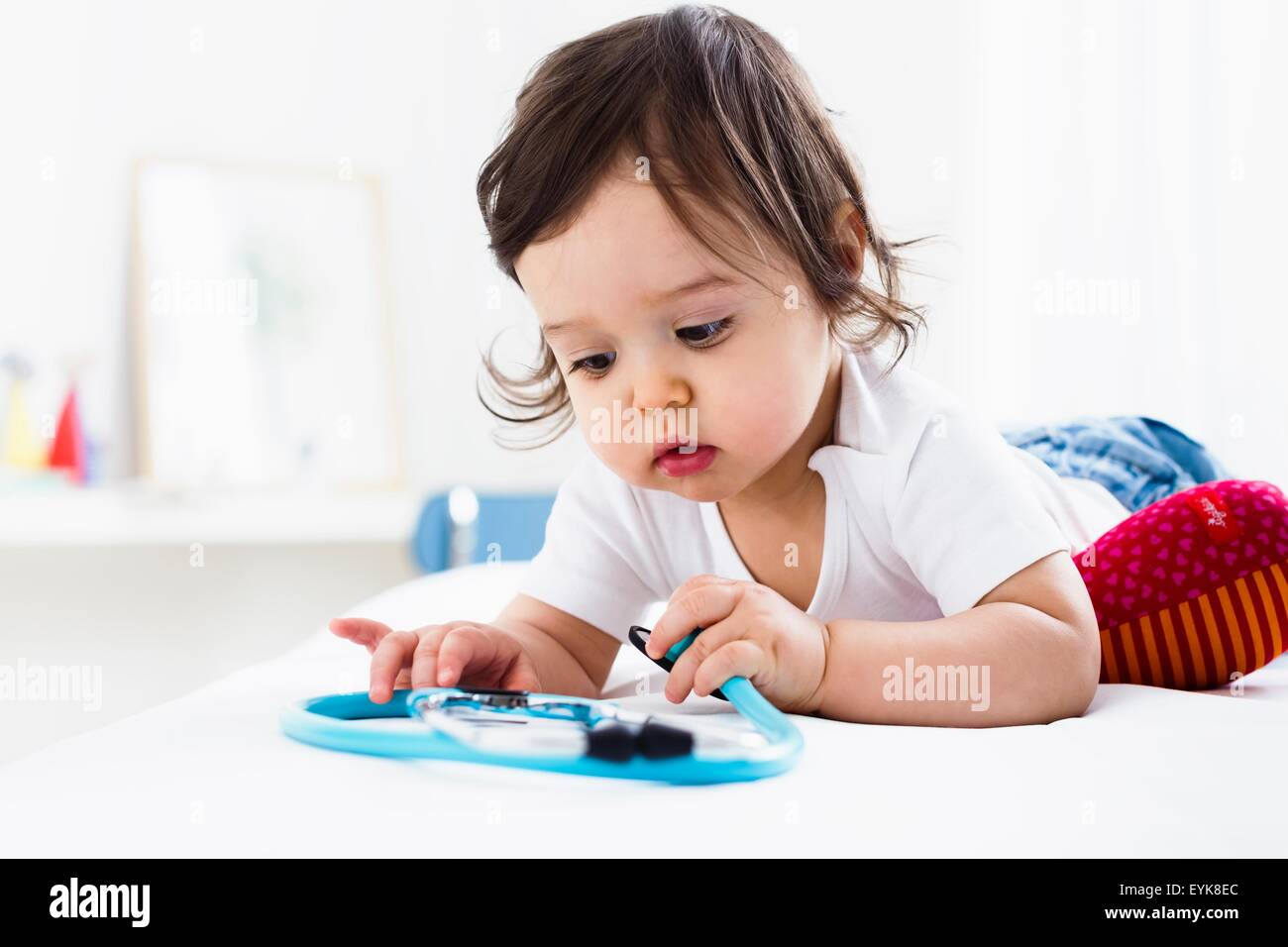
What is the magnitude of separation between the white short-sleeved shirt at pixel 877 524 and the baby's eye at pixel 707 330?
0.55 feet

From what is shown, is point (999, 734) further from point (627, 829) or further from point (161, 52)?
point (161, 52)

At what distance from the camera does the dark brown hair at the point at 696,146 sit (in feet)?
2.53

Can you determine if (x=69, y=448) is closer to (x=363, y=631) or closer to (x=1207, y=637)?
(x=363, y=631)

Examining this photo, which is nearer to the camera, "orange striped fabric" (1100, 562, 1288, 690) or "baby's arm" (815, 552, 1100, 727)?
"baby's arm" (815, 552, 1100, 727)

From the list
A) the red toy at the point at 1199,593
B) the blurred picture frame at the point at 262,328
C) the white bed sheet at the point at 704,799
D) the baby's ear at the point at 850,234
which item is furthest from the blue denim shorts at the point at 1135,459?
the blurred picture frame at the point at 262,328

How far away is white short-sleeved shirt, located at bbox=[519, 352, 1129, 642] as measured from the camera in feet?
2.54

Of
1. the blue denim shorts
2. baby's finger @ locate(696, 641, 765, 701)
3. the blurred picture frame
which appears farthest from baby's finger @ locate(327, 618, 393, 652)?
the blurred picture frame

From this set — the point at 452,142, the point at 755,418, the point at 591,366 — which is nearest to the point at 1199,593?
the point at 755,418

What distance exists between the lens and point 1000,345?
7.61 ft

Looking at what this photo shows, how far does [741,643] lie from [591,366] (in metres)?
0.25

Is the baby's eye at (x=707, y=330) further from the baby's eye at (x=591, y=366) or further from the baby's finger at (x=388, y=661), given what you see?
the baby's finger at (x=388, y=661)

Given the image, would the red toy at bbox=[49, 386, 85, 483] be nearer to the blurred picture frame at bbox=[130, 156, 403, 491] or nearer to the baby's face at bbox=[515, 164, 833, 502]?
the blurred picture frame at bbox=[130, 156, 403, 491]
